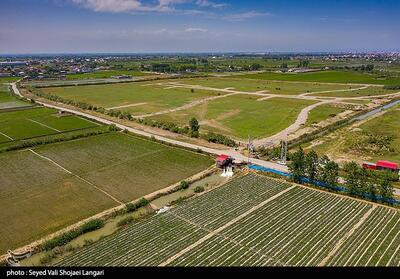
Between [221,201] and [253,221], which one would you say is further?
[221,201]

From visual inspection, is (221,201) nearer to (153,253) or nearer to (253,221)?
(253,221)

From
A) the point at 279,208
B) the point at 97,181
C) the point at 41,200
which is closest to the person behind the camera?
the point at 279,208

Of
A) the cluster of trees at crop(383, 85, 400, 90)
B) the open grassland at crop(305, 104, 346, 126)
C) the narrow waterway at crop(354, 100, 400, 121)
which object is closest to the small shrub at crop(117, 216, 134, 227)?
the open grassland at crop(305, 104, 346, 126)

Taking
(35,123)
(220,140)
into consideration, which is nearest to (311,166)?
(220,140)

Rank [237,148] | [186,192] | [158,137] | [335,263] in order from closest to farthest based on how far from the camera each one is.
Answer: [335,263] < [186,192] < [237,148] < [158,137]

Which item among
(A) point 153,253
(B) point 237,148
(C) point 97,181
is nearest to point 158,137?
(B) point 237,148

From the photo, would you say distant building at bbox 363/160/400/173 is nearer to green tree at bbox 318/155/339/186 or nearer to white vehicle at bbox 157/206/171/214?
green tree at bbox 318/155/339/186

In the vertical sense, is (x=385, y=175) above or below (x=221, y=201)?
above
